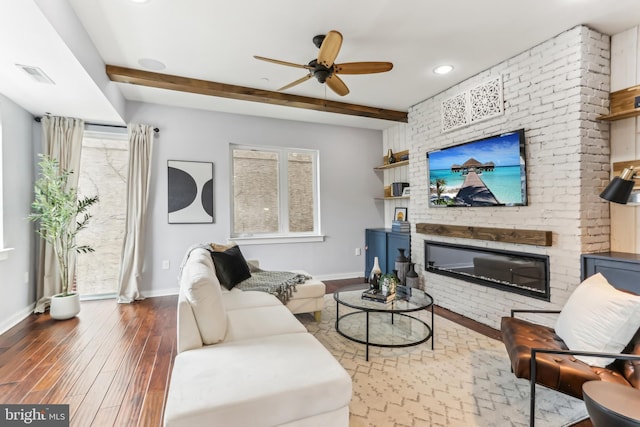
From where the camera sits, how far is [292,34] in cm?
275

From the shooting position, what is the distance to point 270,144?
4984 mm

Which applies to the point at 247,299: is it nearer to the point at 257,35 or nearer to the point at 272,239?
the point at 272,239

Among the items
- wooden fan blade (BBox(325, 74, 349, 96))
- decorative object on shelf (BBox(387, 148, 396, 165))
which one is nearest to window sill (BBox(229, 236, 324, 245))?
decorative object on shelf (BBox(387, 148, 396, 165))

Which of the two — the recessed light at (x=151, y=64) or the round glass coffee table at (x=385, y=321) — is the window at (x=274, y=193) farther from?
the round glass coffee table at (x=385, y=321)

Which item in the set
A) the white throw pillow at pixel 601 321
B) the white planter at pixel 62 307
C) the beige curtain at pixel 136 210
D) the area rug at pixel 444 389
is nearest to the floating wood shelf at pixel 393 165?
the area rug at pixel 444 389

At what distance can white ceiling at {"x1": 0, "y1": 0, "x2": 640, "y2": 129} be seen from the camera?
233 centimetres

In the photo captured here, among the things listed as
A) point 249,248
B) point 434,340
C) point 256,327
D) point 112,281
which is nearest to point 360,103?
point 249,248

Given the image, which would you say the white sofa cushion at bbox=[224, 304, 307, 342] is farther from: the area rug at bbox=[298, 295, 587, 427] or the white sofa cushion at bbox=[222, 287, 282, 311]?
the area rug at bbox=[298, 295, 587, 427]

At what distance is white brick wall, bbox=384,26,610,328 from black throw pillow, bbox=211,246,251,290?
2629 millimetres

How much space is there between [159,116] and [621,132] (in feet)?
16.8

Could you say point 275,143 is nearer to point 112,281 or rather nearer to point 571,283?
point 112,281

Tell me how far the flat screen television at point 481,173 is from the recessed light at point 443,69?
2.70 ft

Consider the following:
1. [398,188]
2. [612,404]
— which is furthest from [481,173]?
[612,404]

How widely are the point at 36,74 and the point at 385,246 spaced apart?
180 inches
